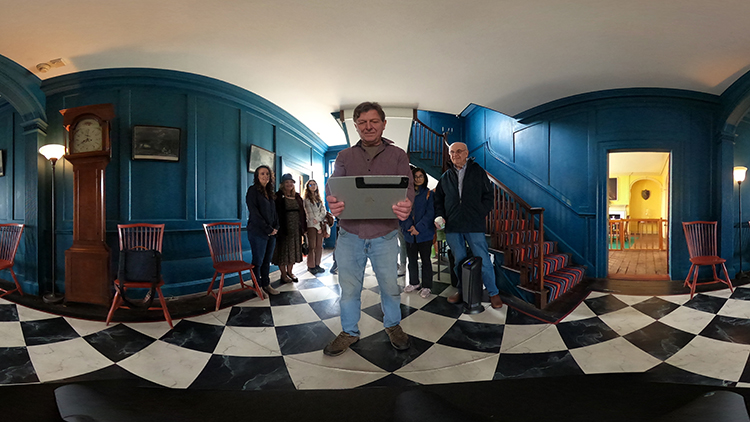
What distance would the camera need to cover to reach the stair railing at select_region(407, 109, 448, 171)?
268 cm

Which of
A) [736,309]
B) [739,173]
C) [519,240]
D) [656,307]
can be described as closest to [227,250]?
[519,240]

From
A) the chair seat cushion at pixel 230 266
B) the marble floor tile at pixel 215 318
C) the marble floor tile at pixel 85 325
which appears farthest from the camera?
the chair seat cushion at pixel 230 266

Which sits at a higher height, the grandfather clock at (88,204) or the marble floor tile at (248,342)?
the grandfather clock at (88,204)

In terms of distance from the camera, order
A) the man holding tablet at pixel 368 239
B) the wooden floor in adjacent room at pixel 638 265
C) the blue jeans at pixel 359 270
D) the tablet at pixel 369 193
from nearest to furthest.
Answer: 1. the tablet at pixel 369 193
2. the man holding tablet at pixel 368 239
3. the blue jeans at pixel 359 270
4. the wooden floor in adjacent room at pixel 638 265

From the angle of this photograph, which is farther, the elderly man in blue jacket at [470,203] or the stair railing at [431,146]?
the stair railing at [431,146]

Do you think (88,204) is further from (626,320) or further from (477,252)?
(626,320)

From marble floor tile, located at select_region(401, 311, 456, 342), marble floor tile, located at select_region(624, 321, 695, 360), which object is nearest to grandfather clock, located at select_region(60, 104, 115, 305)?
marble floor tile, located at select_region(401, 311, 456, 342)

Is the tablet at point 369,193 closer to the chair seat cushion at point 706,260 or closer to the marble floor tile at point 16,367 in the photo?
the marble floor tile at point 16,367

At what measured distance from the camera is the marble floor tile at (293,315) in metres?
1.47

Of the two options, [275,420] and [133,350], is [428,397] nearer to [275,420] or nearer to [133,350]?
[275,420]

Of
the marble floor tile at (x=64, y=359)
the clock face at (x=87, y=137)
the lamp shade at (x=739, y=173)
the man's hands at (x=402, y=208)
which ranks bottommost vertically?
the marble floor tile at (x=64, y=359)

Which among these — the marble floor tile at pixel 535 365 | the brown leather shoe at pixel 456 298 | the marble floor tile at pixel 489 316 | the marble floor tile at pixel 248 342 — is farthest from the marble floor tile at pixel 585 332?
the marble floor tile at pixel 248 342

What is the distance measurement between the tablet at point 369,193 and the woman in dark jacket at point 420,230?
1282 millimetres

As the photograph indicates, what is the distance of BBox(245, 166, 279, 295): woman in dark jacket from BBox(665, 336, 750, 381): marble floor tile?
7.84ft
